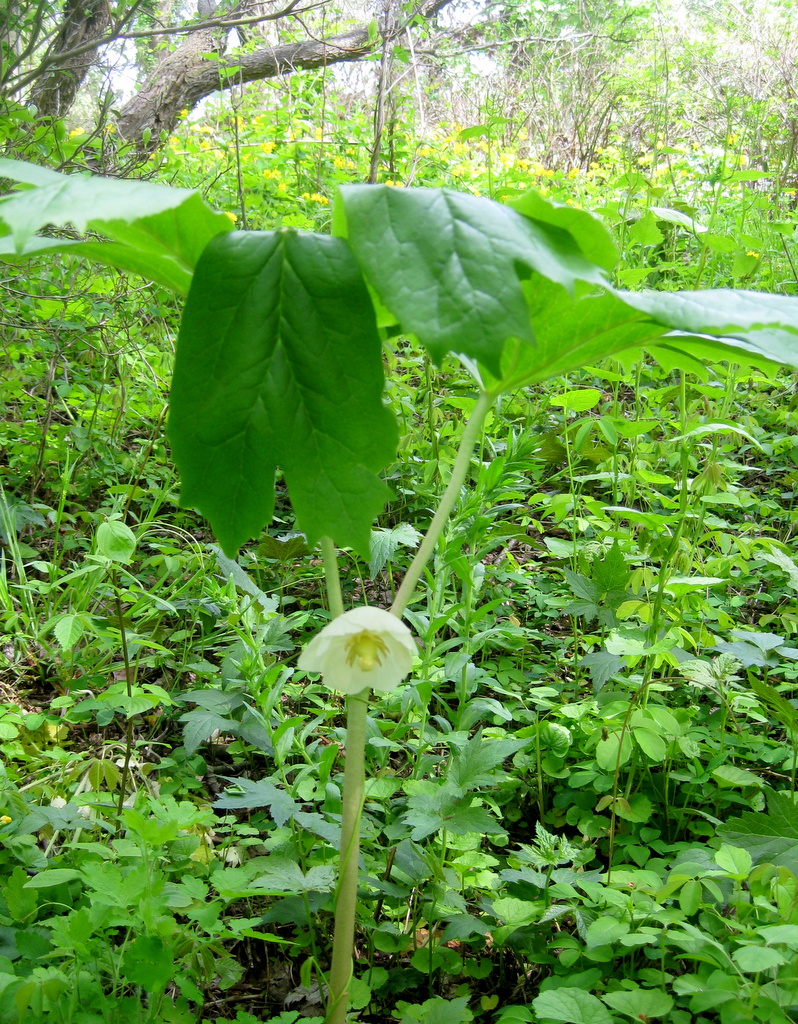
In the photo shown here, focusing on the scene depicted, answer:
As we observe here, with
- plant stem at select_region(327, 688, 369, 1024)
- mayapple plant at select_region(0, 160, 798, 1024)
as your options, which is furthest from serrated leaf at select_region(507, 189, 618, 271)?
plant stem at select_region(327, 688, 369, 1024)

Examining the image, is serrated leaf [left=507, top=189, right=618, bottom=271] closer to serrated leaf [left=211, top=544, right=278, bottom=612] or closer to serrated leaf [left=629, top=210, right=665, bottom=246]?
serrated leaf [left=211, top=544, right=278, bottom=612]

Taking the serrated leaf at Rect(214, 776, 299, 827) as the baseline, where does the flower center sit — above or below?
above

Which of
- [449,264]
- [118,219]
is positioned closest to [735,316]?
[449,264]

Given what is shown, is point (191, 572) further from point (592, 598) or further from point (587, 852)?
point (587, 852)

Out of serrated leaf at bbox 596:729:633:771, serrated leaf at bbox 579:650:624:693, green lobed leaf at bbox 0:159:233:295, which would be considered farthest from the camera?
serrated leaf at bbox 579:650:624:693

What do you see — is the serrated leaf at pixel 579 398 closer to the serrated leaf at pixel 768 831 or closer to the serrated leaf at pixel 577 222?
the serrated leaf at pixel 768 831

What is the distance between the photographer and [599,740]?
1.52 m

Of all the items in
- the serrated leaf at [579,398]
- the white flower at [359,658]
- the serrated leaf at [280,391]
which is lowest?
the white flower at [359,658]

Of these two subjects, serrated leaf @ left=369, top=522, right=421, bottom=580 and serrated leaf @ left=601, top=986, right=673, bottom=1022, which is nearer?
serrated leaf @ left=601, top=986, right=673, bottom=1022

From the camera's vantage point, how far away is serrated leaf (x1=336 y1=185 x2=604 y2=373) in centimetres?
67

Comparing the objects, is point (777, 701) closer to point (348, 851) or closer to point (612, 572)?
point (612, 572)

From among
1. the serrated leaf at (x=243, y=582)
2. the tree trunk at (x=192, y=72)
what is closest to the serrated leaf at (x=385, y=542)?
the serrated leaf at (x=243, y=582)

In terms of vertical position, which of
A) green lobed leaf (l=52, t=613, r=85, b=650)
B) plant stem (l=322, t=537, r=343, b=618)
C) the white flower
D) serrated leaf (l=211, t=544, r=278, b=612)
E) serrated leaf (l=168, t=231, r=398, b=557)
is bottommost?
green lobed leaf (l=52, t=613, r=85, b=650)

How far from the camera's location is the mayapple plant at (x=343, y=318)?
67cm
